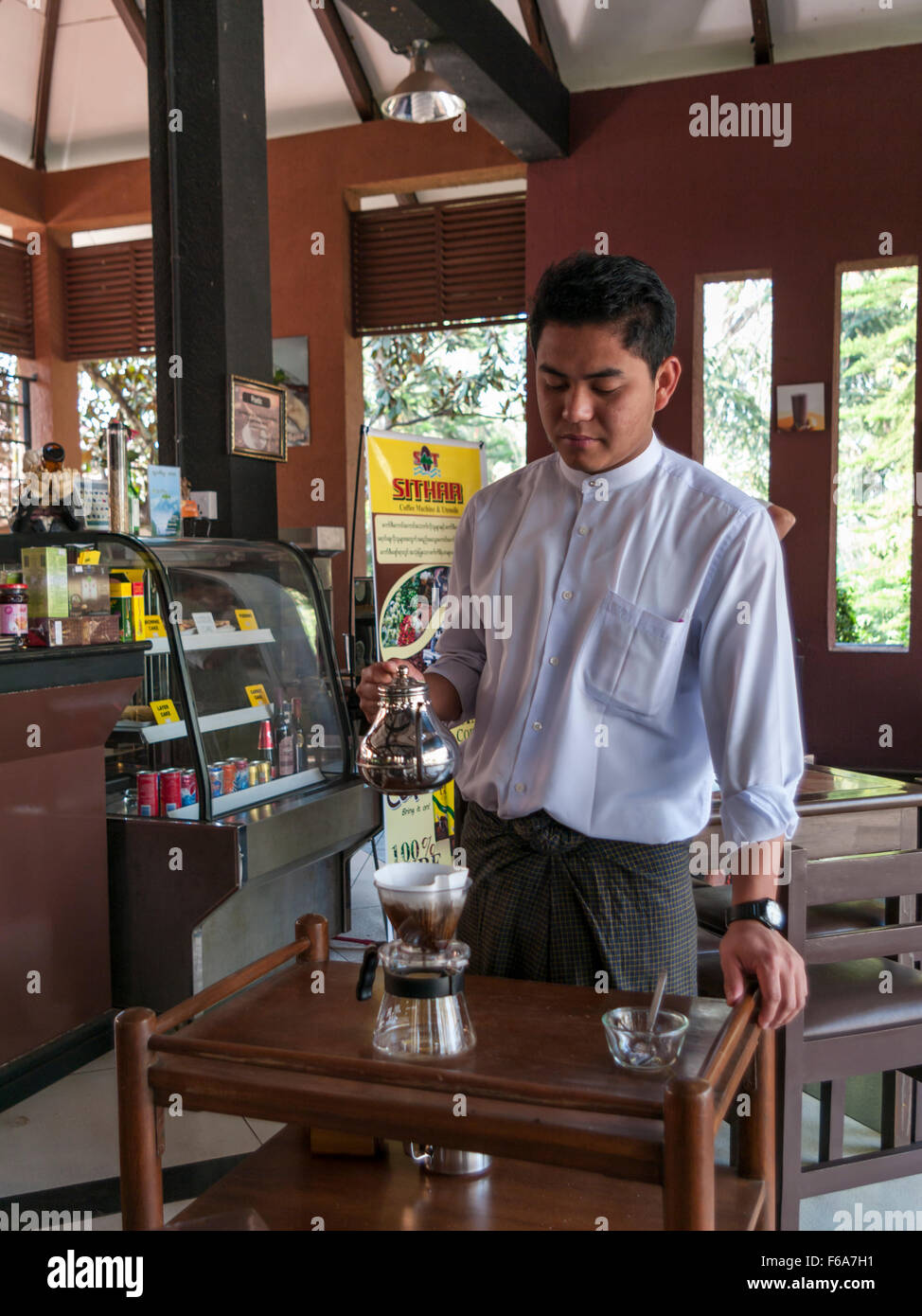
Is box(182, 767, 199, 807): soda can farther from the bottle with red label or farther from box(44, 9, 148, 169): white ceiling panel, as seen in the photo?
box(44, 9, 148, 169): white ceiling panel

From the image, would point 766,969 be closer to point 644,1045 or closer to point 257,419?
point 644,1045

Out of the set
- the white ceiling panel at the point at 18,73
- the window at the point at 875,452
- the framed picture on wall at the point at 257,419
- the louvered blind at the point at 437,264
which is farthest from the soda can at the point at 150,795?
the white ceiling panel at the point at 18,73

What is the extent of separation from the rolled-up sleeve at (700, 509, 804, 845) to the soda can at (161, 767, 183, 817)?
2.22m

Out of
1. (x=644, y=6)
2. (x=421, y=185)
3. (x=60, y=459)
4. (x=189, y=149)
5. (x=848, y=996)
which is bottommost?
(x=848, y=996)

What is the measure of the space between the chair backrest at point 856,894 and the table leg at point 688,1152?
103cm

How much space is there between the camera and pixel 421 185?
7598mm

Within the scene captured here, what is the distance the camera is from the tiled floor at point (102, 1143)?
2373 millimetres

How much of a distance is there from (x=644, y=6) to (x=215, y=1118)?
22.4 feet

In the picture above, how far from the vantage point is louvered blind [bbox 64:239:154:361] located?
840 centimetres

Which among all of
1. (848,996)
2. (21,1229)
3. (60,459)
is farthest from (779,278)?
(21,1229)

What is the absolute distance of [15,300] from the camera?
854 centimetres

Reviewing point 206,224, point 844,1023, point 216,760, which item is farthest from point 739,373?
point 844,1023

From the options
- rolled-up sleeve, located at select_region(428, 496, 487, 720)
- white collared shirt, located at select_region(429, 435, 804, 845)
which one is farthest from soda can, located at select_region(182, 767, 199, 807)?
white collared shirt, located at select_region(429, 435, 804, 845)

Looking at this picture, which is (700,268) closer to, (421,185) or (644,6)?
(644,6)
